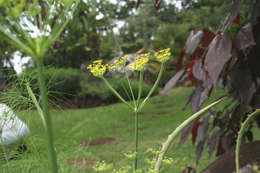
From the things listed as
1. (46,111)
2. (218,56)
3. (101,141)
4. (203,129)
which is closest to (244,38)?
(218,56)

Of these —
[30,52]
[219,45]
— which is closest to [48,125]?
[30,52]

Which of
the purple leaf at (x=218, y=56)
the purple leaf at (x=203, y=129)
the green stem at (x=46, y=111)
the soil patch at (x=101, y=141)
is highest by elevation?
the purple leaf at (x=218, y=56)

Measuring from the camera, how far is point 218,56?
0.64 metres

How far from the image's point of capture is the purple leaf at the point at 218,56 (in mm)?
622

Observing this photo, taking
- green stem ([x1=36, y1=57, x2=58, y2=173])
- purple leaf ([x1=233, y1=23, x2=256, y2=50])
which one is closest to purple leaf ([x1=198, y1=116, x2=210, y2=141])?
purple leaf ([x1=233, y1=23, x2=256, y2=50])

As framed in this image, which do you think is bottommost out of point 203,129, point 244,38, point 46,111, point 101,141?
point 101,141

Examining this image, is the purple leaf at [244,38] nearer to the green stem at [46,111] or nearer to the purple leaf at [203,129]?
the purple leaf at [203,129]

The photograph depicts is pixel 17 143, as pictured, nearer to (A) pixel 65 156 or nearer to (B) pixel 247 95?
(A) pixel 65 156

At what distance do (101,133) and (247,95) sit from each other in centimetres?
363

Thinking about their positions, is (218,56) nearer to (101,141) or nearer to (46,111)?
(46,111)

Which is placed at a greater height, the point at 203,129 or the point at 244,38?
the point at 244,38


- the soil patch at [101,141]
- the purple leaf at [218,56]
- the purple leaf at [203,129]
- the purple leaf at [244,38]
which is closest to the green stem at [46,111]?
the purple leaf at [218,56]

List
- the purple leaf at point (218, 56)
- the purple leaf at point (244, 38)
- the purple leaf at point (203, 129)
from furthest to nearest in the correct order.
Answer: the purple leaf at point (203, 129)
the purple leaf at point (244, 38)
the purple leaf at point (218, 56)

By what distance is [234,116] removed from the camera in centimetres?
87
